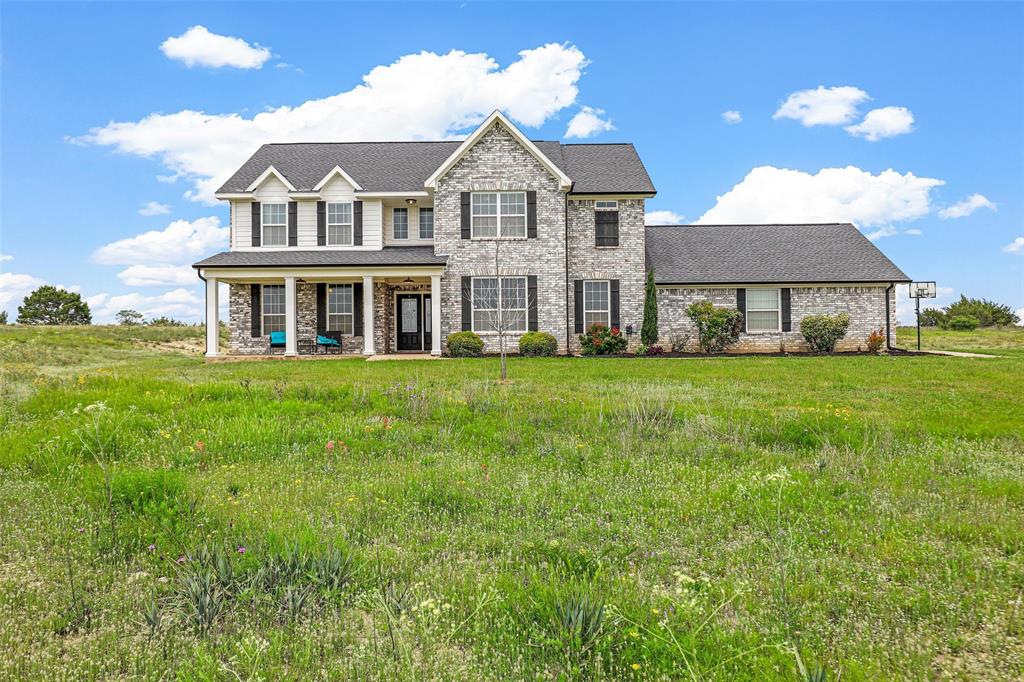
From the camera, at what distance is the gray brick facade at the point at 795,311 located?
23.1m

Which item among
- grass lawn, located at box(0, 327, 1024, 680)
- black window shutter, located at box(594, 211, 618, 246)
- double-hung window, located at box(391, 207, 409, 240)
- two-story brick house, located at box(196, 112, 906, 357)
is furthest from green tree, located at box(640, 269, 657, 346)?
grass lawn, located at box(0, 327, 1024, 680)

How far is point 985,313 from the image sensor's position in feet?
155

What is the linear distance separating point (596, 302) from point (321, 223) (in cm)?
1124

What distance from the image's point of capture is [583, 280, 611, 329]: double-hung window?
2264 cm

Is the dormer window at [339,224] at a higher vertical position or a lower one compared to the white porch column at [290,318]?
higher

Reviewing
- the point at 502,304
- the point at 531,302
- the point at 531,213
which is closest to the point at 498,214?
the point at 531,213

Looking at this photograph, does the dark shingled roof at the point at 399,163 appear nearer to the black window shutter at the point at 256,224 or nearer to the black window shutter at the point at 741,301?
the black window shutter at the point at 256,224

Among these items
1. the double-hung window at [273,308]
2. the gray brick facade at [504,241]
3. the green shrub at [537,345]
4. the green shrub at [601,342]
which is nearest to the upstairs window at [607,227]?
the gray brick facade at [504,241]

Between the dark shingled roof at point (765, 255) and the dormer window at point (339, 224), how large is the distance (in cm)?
1220

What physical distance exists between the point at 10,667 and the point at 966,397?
41.4ft

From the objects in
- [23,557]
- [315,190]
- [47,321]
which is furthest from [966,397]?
[47,321]

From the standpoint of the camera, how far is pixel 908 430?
7387mm

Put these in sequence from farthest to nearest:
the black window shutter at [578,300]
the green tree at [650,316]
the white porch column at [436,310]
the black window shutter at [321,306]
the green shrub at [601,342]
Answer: the black window shutter at [321,306]
the black window shutter at [578,300]
the green tree at [650,316]
the green shrub at [601,342]
the white porch column at [436,310]

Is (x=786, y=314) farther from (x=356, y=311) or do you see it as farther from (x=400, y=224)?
(x=356, y=311)
